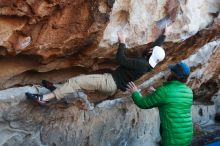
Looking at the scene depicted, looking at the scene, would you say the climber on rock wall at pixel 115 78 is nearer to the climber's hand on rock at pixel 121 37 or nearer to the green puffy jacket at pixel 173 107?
the climber's hand on rock at pixel 121 37

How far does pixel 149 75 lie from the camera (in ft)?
20.2

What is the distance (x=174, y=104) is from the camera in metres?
4.38

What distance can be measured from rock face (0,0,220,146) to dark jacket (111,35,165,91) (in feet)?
1.11

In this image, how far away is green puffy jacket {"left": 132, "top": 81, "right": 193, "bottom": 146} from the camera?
14.3ft

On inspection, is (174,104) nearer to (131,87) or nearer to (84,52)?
(131,87)

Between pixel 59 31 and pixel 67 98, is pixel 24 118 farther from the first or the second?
pixel 59 31

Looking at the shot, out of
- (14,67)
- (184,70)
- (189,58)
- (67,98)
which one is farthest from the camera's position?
(189,58)

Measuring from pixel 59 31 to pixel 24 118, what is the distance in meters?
1.10

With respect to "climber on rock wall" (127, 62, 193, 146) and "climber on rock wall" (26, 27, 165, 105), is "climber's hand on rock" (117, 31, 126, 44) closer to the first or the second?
"climber on rock wall" (26, 27, 165, 105)

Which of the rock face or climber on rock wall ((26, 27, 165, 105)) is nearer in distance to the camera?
the rock face

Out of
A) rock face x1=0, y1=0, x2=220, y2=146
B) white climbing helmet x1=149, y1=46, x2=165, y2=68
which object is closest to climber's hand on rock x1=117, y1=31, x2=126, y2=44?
rock face x1=0, y1=0, x2=220, y2=146

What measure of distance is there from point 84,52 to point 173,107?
3.96 feet

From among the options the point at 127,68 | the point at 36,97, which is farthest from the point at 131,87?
the point at 36,97

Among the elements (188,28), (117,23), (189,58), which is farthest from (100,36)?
(189,58)
